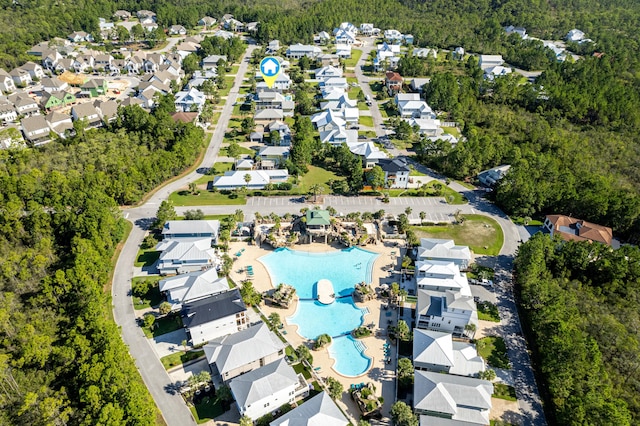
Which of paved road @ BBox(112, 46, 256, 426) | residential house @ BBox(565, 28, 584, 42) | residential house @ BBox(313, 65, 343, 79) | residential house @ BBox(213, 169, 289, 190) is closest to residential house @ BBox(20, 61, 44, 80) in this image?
paved road @ BBox(112, 46, 256, 426)

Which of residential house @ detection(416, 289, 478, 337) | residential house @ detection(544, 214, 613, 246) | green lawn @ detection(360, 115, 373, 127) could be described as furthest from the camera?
green lawn @ detection(360, 115, 373, 127)

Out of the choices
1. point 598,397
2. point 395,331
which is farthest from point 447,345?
point 598,397

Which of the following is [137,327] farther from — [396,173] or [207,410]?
[396,173]

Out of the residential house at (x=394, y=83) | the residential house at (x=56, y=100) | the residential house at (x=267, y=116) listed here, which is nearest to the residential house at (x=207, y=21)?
the residential house at (x=56, y=100)

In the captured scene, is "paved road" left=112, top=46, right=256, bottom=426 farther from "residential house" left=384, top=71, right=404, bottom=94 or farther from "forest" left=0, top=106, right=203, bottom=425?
"residential house" left=384, top=71, right=404, bottom=94

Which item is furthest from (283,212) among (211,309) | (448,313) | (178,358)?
(448,313)

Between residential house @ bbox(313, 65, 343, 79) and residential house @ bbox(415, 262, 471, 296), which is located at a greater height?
residential house @ bbox(313, 65, 343, 79)
